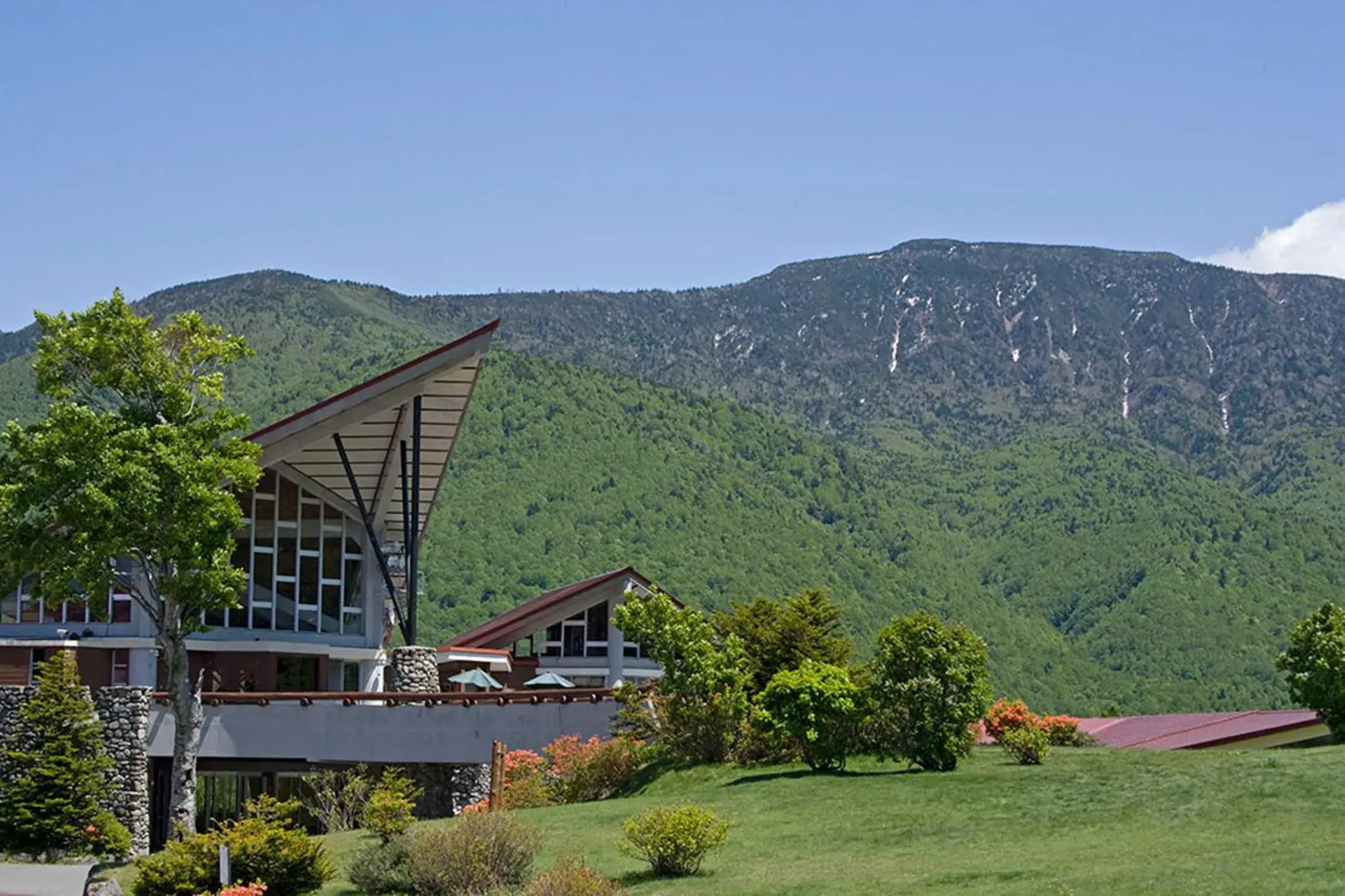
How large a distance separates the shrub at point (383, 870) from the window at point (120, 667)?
1788 cm

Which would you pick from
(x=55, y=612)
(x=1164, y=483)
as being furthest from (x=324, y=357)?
(x=55, y=612)

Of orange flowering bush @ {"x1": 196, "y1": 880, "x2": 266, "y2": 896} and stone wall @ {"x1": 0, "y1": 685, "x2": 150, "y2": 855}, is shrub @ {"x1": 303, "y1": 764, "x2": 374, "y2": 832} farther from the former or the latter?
orange flowering bush @ {"x1": 196, "y1": 880, "x2": 266, "y2": 896}

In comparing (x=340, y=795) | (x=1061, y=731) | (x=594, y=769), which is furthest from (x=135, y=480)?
(x=1061, y=731)

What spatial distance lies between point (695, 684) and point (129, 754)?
12.6 metres

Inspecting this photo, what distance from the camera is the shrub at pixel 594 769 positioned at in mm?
29766

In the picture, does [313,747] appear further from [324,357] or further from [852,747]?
[324,357]

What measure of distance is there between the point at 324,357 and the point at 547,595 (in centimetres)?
10315

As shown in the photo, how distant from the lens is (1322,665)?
92.7ft

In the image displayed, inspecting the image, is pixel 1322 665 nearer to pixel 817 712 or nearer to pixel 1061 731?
pixel 1061 731

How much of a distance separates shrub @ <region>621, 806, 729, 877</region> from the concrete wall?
12542 millimetres

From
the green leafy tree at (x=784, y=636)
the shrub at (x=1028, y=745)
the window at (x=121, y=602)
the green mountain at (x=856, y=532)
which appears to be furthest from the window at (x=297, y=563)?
the green mountain at (x=856, y=532)

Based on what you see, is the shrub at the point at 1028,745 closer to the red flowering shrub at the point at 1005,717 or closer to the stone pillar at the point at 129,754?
the red flowering shrub at the point at 1005,717

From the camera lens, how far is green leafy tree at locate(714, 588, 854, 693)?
111ft

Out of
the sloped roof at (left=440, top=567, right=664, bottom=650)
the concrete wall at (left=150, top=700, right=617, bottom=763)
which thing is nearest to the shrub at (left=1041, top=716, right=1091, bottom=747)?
the concrete wall at (left=150, top=700, right=617, bottom=763)
